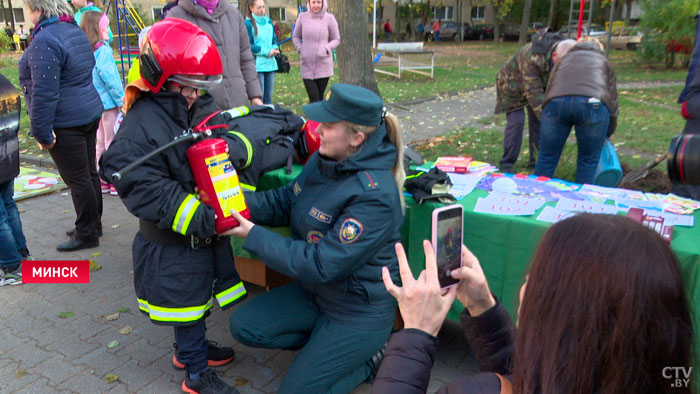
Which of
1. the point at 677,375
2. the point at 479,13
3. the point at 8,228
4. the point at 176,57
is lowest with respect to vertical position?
the point at 8,228

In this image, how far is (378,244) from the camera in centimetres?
256

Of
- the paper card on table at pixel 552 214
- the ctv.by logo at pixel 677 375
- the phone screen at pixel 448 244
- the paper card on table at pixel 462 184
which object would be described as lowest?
the paper card on table at pixel 552 214

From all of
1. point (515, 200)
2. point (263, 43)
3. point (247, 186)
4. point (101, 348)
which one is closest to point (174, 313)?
point (247, 186)

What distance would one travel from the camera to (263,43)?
311 inches

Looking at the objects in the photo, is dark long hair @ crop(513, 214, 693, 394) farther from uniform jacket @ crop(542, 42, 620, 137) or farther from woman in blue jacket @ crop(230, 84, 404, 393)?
uniform jacket @ crop(542, 42, 620, 137)

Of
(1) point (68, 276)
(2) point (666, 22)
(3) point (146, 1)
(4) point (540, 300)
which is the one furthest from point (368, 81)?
(3) point (146, 1)

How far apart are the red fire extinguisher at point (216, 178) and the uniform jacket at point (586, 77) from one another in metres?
3.31

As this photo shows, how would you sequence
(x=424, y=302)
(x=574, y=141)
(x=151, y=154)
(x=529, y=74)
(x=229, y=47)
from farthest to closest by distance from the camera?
(x=574, y=141)
(x=529, y=74)
(x=229, y=47)
(x=151, y=154)
(x=424, y=302)

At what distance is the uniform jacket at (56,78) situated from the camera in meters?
4.11

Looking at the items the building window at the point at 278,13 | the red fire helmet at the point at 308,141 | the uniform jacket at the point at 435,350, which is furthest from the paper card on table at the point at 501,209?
the building window at the point at 278,13

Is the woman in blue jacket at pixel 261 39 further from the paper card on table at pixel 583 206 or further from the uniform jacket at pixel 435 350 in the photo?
the uniform jacket at pixel 435 350

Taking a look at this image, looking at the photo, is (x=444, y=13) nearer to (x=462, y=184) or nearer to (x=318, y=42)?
(x=318, y=42)

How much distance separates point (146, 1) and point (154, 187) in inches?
1557

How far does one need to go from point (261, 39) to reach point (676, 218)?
634 centimetres
